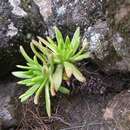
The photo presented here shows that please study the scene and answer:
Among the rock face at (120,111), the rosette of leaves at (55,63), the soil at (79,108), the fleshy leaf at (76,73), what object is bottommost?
the rock face at (120,111)

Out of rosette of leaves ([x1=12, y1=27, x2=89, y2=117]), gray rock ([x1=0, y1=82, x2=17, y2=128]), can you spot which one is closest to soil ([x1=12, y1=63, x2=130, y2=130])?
gray rock ([x1=0, y1=82, x2=17, y2=128])

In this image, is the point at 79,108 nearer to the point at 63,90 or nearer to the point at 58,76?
the point at 63,90

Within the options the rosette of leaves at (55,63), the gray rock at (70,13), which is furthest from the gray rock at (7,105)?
the gray rock at (70,13)

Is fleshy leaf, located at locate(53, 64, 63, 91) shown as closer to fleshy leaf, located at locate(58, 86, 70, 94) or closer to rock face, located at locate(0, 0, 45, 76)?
fleshy leaf, located at locate(58, 86, 70, 94)

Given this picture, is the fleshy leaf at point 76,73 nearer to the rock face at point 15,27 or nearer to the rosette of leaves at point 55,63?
the rosette of leaves at point 55,63

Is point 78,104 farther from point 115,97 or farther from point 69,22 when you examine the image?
point 69,22

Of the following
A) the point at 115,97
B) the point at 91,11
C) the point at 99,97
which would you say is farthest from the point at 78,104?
the point at 91,11

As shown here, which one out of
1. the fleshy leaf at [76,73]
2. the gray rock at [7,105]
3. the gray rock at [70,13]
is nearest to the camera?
the fleshy leaf at [76,73]
